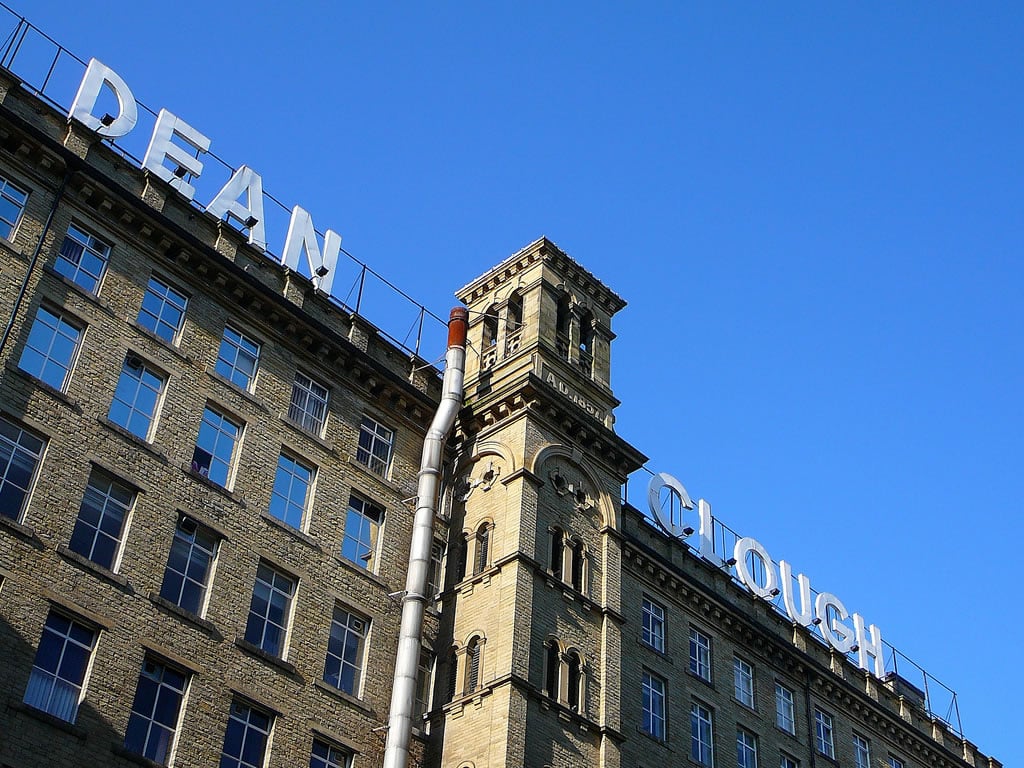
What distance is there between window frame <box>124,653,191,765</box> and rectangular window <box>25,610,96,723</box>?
1.62 metres

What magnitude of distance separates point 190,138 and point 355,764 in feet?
73.4

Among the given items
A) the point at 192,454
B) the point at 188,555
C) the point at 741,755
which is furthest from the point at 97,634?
the point at 741,755

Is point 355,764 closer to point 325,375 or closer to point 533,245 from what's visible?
point 325,375

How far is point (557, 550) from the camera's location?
1855 inches

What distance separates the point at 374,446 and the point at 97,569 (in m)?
13.1

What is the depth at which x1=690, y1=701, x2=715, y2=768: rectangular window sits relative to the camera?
51625 millimetres

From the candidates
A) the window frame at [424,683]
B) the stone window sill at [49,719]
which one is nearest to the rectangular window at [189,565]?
the stone window sill at [49,719]

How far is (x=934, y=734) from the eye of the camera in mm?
68062

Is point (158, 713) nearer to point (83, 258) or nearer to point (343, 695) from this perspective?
point (343, 695)

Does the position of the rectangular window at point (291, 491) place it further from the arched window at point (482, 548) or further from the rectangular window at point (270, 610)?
the arched window at point (482, 548)

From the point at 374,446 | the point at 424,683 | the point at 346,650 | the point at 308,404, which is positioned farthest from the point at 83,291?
the point at 424,683

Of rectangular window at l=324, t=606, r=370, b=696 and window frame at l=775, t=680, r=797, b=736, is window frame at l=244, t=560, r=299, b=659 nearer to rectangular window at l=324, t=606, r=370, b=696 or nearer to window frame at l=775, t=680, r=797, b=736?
rectangular window at l=324, t=606, r=370, b=696

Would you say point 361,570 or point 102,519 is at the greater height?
point 361,570

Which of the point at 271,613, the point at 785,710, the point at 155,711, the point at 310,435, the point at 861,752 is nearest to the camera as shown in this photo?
the point at 155,711
